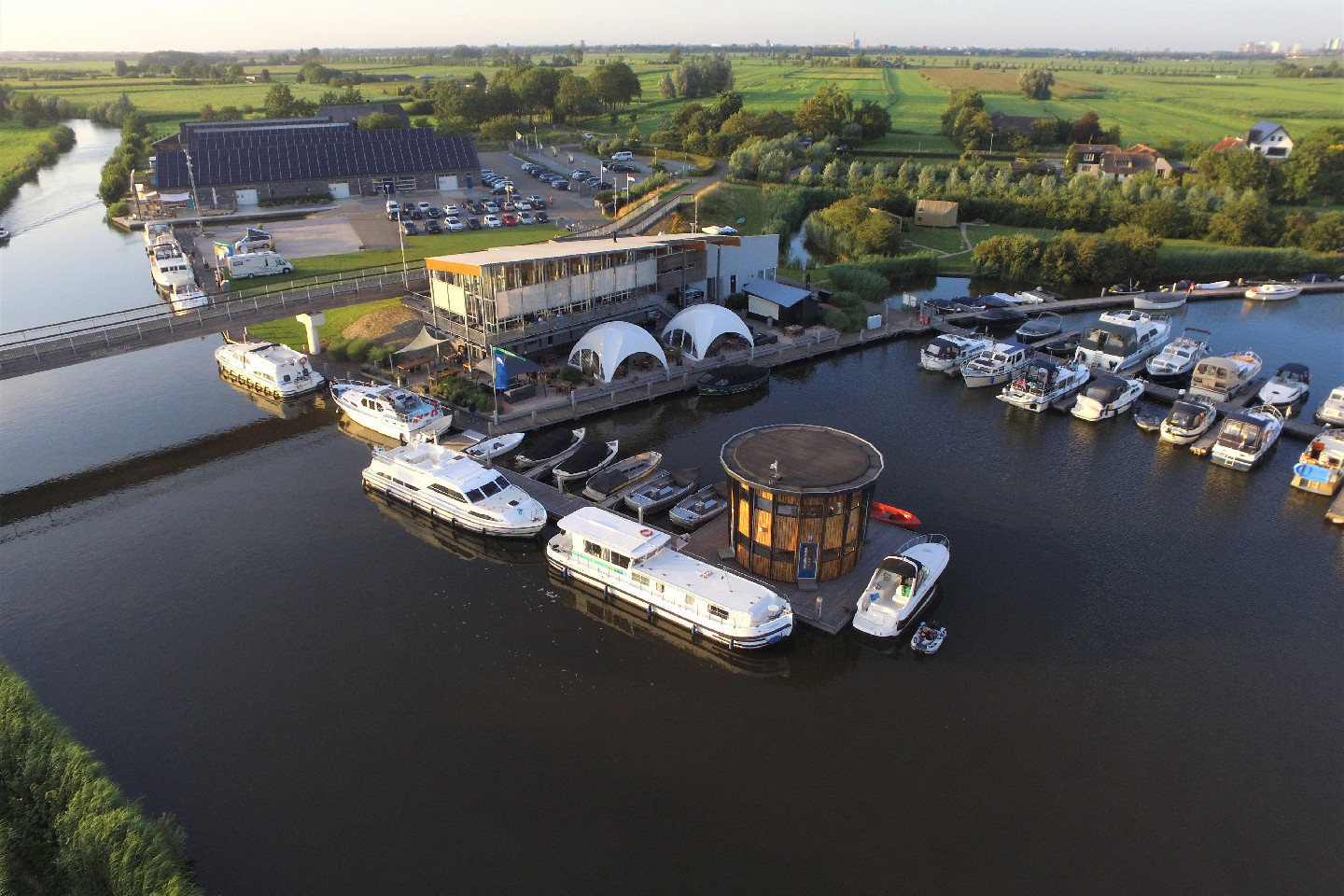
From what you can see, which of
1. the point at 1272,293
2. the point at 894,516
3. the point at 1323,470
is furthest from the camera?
the point at 1272,293

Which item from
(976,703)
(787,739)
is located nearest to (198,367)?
(787,739)

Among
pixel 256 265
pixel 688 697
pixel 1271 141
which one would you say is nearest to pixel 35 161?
pixel 256 265

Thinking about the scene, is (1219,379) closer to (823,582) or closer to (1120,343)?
(1120,343)

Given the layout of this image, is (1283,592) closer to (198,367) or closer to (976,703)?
(976,703)

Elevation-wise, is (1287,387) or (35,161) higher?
(35,161)

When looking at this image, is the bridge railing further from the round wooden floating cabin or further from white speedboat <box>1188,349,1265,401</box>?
white speedboat <box>1188,349,1265,401</box>

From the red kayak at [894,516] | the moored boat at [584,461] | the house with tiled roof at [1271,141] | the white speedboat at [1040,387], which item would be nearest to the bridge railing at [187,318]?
the moored boat at [584,461]

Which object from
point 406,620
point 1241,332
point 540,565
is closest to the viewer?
point 406,620
